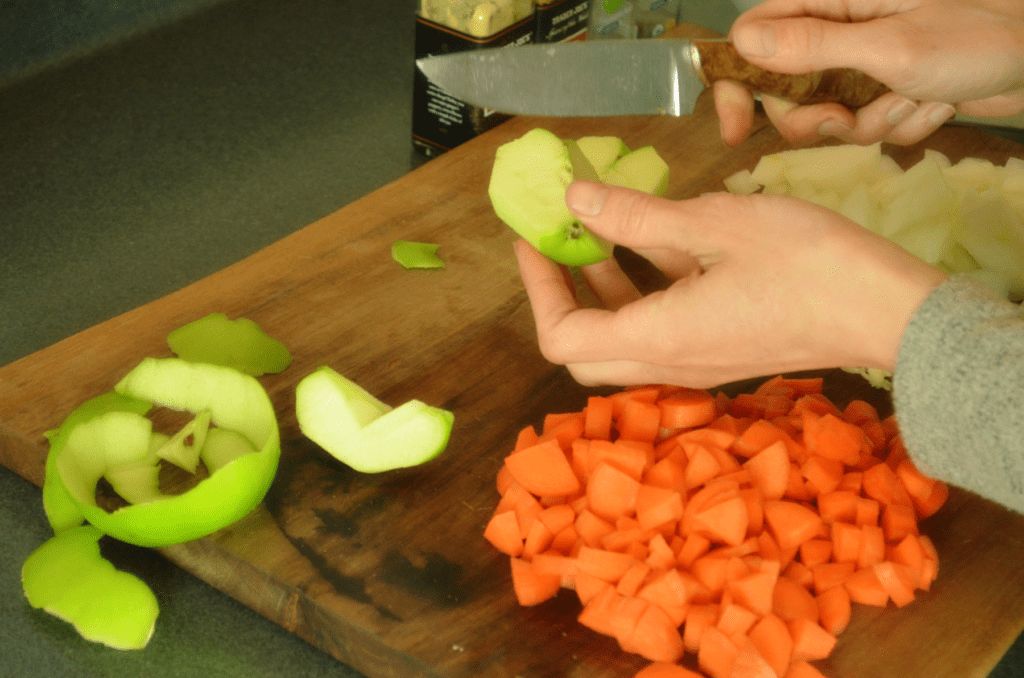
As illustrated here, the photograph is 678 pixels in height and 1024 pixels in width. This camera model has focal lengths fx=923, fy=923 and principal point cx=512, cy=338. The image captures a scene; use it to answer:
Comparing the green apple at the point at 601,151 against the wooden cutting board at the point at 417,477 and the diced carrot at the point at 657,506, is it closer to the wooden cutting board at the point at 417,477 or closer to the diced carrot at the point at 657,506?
the wooden cutting board at the point at 417,477

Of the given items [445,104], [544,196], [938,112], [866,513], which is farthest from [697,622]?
[445,104]

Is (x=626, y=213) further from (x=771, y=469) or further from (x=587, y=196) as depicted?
(x=771, y=469)

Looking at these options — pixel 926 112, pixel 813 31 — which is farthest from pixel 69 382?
pixel 926 112

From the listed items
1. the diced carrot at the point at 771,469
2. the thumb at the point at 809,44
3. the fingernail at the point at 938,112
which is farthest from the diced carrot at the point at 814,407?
the fingernail at the point at 938,112

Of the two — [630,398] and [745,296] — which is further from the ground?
[745,296]

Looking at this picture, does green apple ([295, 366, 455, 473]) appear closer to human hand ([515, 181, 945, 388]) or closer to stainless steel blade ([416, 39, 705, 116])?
human hand ([515, 181, 945, 388])

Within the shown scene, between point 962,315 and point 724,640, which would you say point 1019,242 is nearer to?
point 962,315
